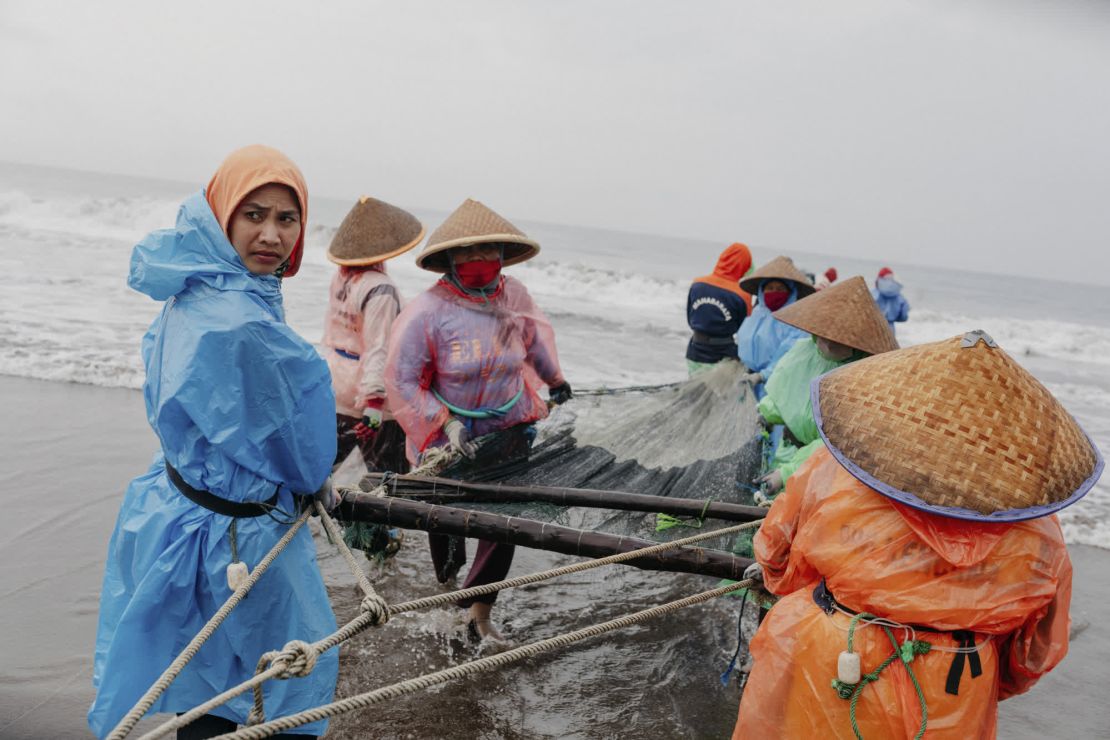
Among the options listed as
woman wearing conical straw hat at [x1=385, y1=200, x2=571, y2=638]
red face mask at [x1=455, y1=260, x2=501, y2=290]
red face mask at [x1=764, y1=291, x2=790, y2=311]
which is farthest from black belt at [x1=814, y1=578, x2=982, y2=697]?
red face mask at [x1=764, y1=291, x2=790, y2=311]

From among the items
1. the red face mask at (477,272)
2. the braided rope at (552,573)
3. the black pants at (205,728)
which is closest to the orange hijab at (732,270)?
the red face mask at (477,272)

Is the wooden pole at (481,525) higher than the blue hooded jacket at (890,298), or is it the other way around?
the blue hooded jacket at (890,298)

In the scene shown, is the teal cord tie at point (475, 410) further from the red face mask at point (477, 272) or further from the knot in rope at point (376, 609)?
the knot in rope at point (376, 609)

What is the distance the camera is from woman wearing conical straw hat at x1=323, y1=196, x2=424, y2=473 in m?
4.41

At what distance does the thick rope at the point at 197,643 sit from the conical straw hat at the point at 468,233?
5.92 feet

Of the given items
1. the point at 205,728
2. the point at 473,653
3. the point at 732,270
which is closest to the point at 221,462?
the point at 205,728

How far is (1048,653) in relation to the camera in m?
1.88

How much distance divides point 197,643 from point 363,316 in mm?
2919

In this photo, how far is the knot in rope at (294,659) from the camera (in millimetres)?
1702

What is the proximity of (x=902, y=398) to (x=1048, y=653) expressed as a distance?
2.21 feet

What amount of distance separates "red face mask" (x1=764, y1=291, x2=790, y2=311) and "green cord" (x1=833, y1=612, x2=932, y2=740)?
416 centimetres

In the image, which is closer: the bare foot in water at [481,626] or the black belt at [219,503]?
the black belt at [219,503]

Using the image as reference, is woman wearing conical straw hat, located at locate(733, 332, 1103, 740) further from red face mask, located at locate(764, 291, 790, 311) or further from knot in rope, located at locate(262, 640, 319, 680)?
red face mask, located at locate(764, 291, 790, 311)

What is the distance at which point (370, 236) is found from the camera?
4582mm
